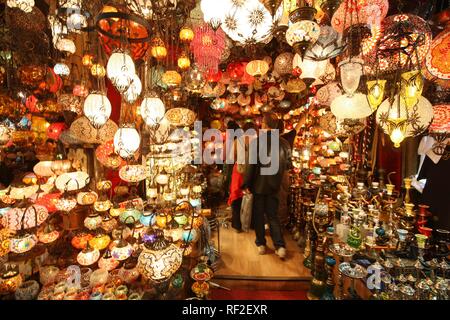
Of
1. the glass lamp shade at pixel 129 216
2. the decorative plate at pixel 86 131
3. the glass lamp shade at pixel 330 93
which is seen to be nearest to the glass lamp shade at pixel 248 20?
the glass lamp shade at pixel 330 93

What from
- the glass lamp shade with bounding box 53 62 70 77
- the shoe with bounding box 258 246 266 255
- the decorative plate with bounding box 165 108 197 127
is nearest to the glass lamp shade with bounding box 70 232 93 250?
the decorative plate with bounding box 165 108 197 127

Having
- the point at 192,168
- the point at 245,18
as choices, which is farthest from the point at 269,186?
the point at 245,18

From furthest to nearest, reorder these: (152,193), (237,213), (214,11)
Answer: (237,213), (152,193), (214,11)

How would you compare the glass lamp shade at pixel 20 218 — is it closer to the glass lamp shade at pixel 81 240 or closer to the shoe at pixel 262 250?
the glass lamp shade at pixel 81 240

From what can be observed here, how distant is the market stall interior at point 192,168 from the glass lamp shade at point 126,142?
11 mm

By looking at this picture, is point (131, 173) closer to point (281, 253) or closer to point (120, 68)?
point (120, 68)

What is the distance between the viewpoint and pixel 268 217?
3289mm

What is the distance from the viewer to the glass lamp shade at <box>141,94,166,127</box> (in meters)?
1.80

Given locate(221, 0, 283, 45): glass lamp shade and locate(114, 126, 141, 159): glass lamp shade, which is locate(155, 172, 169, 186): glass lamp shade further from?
locate(221, 0, 283, 45): glass lamp shade

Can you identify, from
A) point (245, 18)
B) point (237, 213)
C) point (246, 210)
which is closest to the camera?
point (245, 18)

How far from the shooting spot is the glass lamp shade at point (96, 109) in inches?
63.8

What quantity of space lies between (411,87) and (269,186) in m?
2.11
